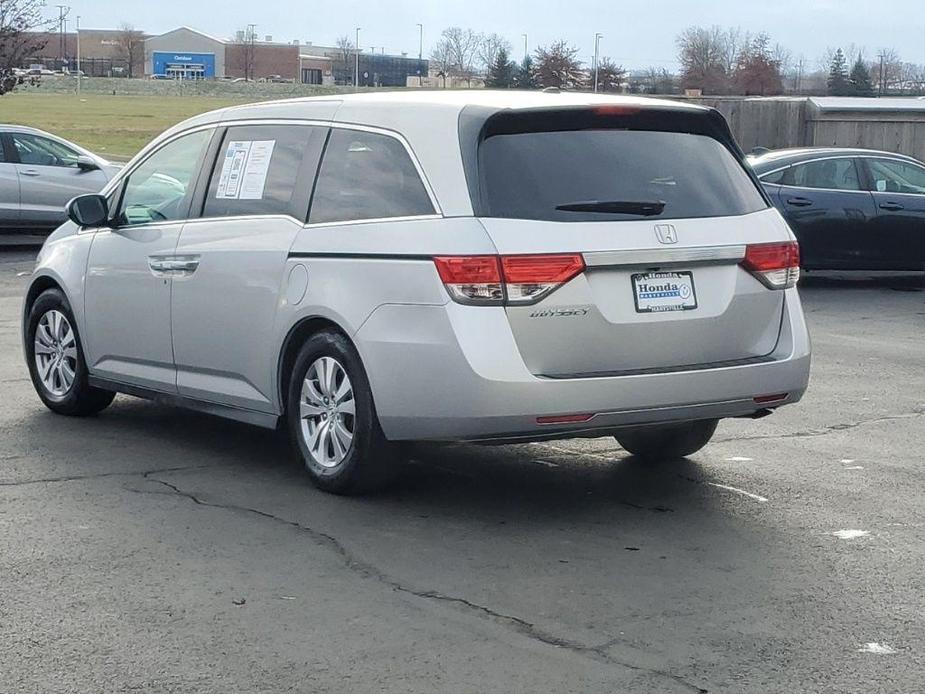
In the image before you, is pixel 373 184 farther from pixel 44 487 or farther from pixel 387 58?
pixel 387 58

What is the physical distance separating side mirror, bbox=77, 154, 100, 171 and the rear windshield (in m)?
16.6

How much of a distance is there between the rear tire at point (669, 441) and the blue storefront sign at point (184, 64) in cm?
16826

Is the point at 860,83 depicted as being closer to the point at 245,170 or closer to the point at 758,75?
the point at 758,75

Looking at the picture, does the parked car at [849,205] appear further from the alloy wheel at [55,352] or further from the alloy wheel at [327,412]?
the alloy wheel at [327,412]

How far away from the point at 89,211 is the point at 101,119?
65.0 metres

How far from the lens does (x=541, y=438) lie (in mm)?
6371

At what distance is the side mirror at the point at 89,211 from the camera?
8.45 meters

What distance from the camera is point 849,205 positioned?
17.1 meters

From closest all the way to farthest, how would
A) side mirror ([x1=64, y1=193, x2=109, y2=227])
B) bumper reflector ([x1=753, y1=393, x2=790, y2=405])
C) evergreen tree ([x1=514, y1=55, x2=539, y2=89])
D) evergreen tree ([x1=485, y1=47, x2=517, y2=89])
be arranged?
bumper reflector ([x1=753, y1=393, x2=790, y2=405]) < side mirror ([x1=64, y1=193, x2=109, y2=227]) < evergreen tree ([x1=514, y1=55, x2=539, y2=89]) < evergreen tree ([x1=485, y1=47, x2=517, y2=89])

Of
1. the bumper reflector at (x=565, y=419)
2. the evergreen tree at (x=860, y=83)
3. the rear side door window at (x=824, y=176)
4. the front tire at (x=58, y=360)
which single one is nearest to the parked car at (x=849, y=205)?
the rear side door window at (x=824, y=176)

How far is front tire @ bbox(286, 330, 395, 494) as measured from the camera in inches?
261

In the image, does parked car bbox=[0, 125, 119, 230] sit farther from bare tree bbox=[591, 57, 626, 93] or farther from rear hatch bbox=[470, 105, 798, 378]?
bare tree bbox=[591, 57, 626, 93]

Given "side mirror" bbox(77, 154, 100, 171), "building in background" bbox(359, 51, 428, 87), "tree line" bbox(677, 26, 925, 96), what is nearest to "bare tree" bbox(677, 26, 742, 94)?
"tree line" bbox(677, 26, 925, 96)

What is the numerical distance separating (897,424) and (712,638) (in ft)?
14.2
